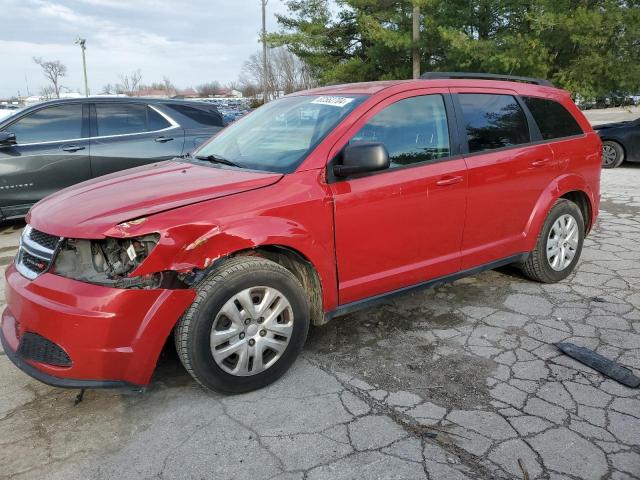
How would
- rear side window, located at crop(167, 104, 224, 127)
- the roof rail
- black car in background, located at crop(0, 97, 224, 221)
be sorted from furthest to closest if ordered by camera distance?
rear side window, located at crop(167, 104, 224, 127) → black car in background, located at crop(0, 97, 224, 221) → the roof rail

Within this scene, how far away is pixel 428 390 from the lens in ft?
9.34

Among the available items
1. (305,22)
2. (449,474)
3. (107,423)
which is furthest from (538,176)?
(305,22)

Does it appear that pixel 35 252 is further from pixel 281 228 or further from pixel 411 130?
pixel 411 130

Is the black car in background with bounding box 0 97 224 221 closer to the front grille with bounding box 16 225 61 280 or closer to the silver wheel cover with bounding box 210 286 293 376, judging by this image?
the front grille with bounding box 16 225 61 280

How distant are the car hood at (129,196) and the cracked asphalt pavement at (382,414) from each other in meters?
0.99

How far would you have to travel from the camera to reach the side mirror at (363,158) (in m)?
2.88

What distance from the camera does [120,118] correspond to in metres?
6.72

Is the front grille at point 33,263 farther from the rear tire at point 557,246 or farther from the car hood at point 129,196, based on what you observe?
the rear tire at point 557,246

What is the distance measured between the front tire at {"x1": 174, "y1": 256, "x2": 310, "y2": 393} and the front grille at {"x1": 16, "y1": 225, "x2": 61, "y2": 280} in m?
0.75

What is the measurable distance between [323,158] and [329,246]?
51cm

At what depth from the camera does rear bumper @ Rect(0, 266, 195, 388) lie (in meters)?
2.39

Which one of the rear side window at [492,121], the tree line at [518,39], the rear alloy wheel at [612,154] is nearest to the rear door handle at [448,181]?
the rear side window at [492,121]

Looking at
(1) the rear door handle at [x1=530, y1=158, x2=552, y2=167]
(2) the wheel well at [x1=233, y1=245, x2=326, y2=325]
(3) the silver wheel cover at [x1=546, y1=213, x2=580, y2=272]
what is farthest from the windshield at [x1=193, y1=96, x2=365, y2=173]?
(3) the silver wheel cover at [x1=546, y1=213, x2=580, y2=272]

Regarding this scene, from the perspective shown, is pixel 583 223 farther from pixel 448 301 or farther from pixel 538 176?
pixel 448 301
